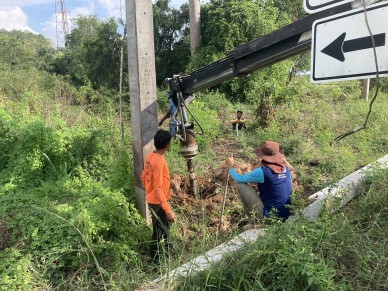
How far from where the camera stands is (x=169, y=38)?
19.5 meters

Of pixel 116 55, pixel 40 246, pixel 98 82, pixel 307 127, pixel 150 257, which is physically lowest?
pixel 150 257

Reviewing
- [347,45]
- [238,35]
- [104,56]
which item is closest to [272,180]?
[347,45]

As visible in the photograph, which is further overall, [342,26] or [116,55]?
[116,55]

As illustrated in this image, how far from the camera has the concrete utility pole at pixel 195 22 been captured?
1462cm

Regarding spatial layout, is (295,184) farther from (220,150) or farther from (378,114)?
(378,114)

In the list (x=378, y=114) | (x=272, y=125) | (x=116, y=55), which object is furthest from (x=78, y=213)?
(x=116, y=55)

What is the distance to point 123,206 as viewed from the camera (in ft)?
14.8

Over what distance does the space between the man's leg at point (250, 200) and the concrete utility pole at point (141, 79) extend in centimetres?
134

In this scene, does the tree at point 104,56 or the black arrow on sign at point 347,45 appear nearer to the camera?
the black arrow on sign at point 347,45

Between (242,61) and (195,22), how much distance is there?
1162cm

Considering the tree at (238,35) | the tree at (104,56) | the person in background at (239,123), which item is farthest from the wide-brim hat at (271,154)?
the tree at (104,56)

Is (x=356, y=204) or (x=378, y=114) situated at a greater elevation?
(x=378, y=114)

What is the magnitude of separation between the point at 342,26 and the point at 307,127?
7143mm

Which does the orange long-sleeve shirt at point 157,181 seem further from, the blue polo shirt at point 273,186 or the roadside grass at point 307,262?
the roadside grass at point 307,262
